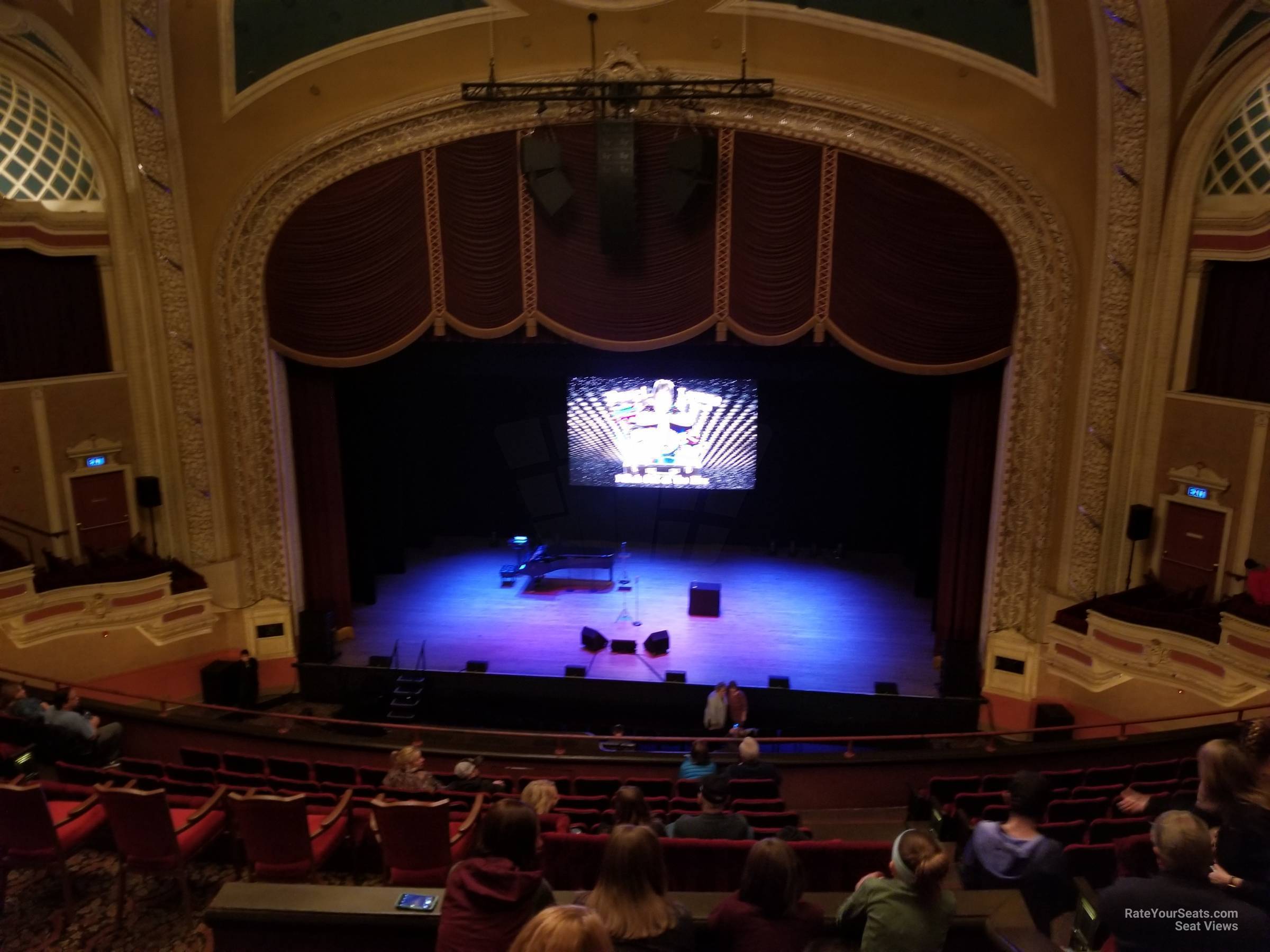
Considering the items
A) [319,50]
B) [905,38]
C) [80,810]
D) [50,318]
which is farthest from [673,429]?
[80,810]

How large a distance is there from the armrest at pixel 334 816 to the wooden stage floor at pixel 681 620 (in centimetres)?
645

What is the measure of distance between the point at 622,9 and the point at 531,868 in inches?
361

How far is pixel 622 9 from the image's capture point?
32.3 feet

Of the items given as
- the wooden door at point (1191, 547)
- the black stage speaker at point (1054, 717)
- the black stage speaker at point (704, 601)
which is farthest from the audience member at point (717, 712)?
the wooden door at point (1191, 547)

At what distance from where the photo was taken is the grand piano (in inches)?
586

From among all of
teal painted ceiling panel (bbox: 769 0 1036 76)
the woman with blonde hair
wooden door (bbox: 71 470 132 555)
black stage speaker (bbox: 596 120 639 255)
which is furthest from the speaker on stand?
wooden door (bbox: 71 470 132 555)

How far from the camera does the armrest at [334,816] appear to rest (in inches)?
193

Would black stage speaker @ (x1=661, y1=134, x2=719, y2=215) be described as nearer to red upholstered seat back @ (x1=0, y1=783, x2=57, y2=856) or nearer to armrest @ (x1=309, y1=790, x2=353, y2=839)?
armrest @ (x1=309, y1=790, x2=353, y2=839)

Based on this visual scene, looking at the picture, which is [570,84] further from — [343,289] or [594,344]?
[343,289]

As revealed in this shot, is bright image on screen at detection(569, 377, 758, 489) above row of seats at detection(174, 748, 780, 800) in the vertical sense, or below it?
above

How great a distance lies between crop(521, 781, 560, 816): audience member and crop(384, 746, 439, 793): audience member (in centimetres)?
86

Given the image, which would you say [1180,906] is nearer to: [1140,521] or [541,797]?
[541,797]

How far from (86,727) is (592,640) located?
6.49 m

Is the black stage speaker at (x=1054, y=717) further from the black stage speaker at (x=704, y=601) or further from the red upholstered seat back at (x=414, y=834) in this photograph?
the red upholstered seat back at (x=414, y=834)
